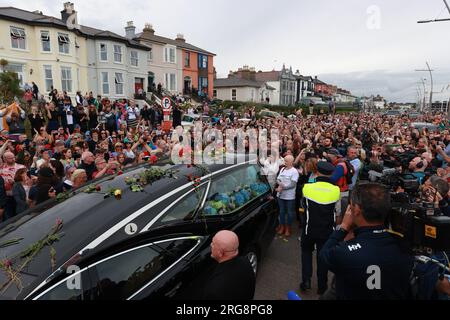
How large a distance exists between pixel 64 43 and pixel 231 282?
27435 mm

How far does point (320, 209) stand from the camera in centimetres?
385

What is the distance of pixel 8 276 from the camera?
2.10 m

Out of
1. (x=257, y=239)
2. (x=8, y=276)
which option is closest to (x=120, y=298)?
(x=8, y=276)

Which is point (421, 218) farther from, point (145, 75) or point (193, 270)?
point (145, 75)

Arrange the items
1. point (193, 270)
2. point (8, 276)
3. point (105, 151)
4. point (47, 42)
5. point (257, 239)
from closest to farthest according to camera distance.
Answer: point (8, 276), point (193, 270), point (257, 239), point (105, 151), point (47, 42)

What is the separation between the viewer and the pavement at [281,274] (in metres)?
4.08

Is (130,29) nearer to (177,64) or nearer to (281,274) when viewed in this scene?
(177,64)

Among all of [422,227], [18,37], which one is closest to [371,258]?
Result: [422,227]

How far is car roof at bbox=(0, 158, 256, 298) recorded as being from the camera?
2.21 metres

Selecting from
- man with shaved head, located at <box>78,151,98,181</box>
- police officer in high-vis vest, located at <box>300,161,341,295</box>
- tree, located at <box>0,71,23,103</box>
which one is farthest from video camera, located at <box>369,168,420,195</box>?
tree, located at <box>0,71,23,103</box>

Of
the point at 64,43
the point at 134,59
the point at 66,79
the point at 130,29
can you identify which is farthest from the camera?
the point at 130,29

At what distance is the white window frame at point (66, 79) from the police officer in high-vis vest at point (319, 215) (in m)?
25.8

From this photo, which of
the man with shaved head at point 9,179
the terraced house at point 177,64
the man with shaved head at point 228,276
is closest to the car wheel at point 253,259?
the man with shaved head at point 228,276
